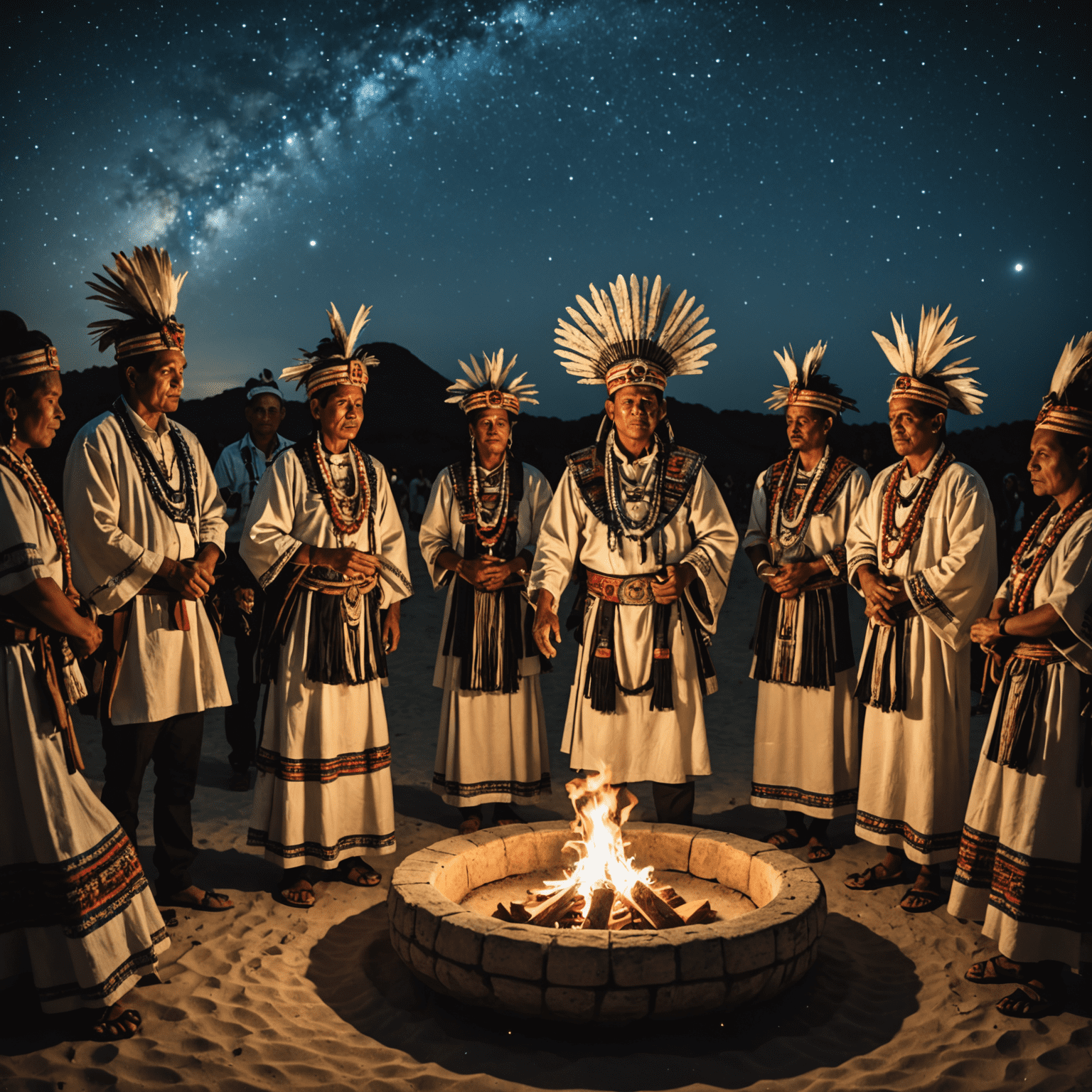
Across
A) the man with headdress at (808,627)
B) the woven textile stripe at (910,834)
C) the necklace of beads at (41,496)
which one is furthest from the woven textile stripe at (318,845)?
the woven textile stripe at (910,834)

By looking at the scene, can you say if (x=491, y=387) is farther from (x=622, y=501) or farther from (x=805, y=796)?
(x=805, y=796)

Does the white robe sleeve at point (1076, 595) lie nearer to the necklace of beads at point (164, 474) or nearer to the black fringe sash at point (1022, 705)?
the black fringe sash at point (1022, 705)

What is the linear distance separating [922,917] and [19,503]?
13.5 ft

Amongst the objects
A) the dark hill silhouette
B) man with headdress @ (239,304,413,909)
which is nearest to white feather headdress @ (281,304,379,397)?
man with headdress @ (239,304,413,909)

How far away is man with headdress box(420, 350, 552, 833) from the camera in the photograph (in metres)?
5.48

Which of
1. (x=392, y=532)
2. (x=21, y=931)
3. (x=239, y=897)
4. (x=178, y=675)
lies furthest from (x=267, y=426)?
(x=21, y=931)

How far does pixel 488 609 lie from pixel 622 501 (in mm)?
1116

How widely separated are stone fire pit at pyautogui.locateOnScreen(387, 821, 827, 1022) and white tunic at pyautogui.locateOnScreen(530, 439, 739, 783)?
1.05 meters

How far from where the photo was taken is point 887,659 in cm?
463

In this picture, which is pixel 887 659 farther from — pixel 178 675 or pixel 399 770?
pixel 399 770

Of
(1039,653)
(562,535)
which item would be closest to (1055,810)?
(1039,653)

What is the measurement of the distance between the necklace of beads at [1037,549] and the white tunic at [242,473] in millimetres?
4528

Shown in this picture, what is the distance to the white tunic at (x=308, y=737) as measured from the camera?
4.59m

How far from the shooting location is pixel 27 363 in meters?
3.29
